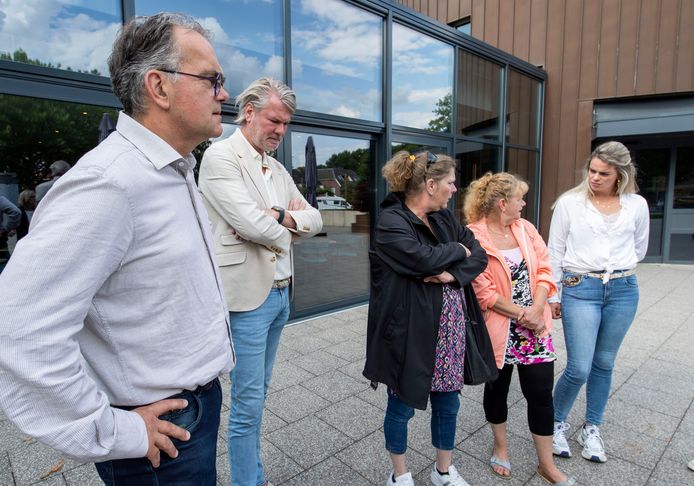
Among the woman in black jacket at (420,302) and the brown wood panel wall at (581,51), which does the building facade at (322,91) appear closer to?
the brown wood panel wall at (581,51)

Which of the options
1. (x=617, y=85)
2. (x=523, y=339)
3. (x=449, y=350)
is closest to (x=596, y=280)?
(x=523, y=339)

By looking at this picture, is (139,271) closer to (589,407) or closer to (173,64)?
(173,64)

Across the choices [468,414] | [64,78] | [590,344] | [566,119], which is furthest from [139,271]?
[566,119]

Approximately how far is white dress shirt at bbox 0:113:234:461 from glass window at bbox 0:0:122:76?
132 inches

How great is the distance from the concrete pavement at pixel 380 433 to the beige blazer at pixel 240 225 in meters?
1.21

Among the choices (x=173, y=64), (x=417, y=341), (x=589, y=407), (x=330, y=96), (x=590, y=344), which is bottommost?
(x=589, y=407)

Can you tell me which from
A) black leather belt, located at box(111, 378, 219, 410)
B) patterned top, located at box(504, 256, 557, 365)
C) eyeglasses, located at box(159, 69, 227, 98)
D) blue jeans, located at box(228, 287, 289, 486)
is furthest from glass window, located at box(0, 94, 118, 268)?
patterned top, located at box(504, 256, 557, 365)

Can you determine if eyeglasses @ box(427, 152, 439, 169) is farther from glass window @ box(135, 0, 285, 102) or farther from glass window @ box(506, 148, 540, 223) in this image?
glass window @ box(506, 148, 540, 223)

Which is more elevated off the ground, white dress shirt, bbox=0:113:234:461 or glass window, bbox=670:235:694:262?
white dress shirt, bbox=0:113:234:461

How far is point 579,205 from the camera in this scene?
2.75 metres

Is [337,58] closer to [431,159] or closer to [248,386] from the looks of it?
[431,159]

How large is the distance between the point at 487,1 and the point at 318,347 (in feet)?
32.2

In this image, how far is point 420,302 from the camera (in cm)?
211

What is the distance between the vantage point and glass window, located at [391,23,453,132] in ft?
21.4
